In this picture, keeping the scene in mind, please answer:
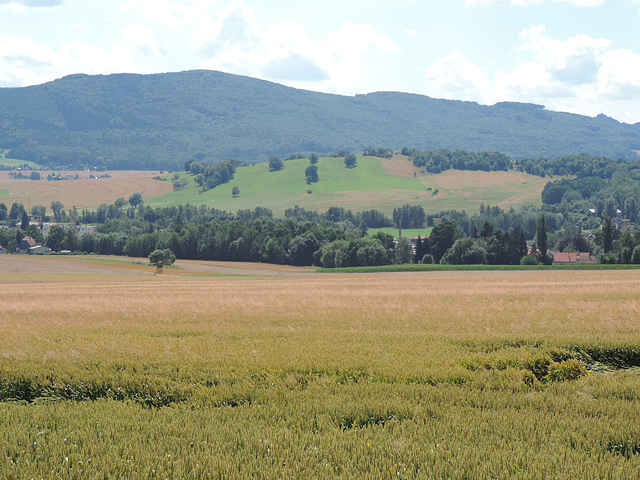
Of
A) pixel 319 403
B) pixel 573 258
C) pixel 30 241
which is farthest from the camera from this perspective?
pixel 30 241

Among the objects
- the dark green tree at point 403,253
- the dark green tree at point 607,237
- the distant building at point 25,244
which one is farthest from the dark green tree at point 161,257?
the dark green tree at point 607,237

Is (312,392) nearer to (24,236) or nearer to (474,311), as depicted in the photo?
(474,311)

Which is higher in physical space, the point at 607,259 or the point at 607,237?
the point at 607,237

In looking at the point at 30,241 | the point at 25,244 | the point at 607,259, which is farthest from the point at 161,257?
the point at 30,241

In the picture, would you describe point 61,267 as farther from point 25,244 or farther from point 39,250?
point 25,244

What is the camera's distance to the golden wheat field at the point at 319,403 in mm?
9234

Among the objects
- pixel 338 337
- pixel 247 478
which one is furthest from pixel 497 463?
pixel 338 337

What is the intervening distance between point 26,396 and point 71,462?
488 centimetres

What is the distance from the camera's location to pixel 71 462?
9.38 m

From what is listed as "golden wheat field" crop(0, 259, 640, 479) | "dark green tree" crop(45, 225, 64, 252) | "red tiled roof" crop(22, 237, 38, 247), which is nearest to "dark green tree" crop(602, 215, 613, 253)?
"golden wheat field" crop(0, 259, 640, 479)

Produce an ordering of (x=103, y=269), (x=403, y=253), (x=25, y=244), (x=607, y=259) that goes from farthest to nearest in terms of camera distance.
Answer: (x=25, y=244), (x=403, y=253), (x=607, y=259), (x=103, y=269)

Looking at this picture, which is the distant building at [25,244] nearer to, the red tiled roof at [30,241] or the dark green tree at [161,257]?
the red tiled roof at [30,241]

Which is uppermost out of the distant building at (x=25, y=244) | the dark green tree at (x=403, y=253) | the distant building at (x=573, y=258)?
the distant building at (x=25, y=244)

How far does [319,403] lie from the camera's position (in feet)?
38.7
